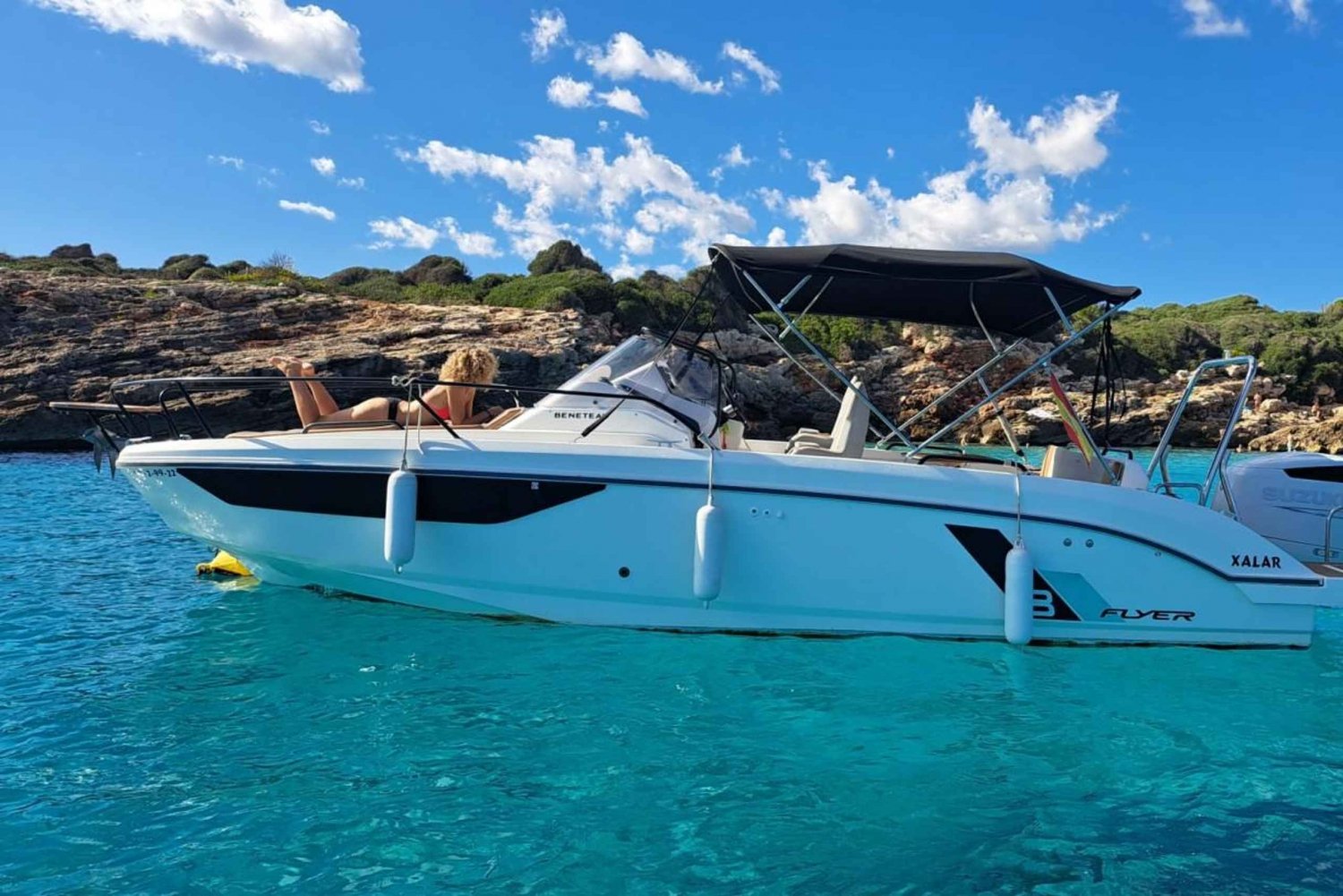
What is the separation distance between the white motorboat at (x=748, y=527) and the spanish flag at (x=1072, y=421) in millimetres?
36

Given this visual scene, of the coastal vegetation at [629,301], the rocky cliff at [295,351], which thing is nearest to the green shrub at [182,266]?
the coastal vegetation at [629,301]

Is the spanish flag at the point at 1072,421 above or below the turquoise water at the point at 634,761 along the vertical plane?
above

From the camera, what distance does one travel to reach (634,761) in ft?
13.5

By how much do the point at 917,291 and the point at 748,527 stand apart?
2.53 metres

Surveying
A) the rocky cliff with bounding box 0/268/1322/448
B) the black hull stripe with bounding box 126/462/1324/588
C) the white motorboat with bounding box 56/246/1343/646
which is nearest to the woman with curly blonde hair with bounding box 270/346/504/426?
the white motorboat with bounding box 56/246/1343/646

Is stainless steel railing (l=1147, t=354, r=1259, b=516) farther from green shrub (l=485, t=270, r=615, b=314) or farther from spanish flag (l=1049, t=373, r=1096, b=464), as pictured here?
green shrub (l=485, t=270, r=615, b=314)

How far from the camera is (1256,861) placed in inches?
136

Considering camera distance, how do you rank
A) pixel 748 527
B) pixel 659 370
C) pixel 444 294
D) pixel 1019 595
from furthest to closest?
pixel 444 294, pixel 659 370, pixel 748 527, pixel 1019 595

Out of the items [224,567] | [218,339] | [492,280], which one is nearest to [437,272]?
[492,280]

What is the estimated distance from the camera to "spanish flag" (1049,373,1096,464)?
241 inches

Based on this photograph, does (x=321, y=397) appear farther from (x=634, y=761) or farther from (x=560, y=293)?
(x=560, y=293)

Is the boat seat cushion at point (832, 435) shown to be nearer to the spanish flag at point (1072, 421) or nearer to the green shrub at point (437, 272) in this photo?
the spanish flag at point (1072, 421)

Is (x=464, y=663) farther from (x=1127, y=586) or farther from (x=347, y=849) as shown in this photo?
(x=1127, y=586)

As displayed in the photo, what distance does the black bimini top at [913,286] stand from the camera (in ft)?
19.2
